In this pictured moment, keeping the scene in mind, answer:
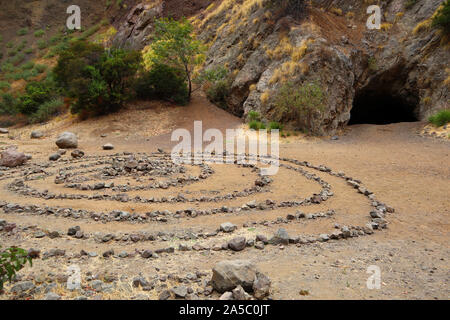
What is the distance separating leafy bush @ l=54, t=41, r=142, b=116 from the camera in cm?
1906

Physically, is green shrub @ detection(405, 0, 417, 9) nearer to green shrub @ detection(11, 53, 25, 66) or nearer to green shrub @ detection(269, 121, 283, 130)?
green shrub @ detection(269, 121, 283, 130)

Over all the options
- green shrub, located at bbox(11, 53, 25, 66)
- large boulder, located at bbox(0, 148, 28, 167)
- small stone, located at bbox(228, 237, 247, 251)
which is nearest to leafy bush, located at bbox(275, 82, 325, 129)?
large boulder, located at bbox(0, 148, 28, 167)

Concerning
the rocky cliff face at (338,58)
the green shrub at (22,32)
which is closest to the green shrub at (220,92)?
the rocky cliff face at (338,58)

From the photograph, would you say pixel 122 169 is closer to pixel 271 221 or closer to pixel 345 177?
pixel 271 221

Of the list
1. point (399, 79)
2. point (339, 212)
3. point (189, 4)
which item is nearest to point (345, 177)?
point (339, 212)

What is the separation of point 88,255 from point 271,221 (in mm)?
3262

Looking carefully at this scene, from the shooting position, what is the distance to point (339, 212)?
6.43 metres

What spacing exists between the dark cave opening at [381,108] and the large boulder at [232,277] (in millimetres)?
20422

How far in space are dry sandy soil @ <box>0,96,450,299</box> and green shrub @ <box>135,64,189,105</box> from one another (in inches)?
436

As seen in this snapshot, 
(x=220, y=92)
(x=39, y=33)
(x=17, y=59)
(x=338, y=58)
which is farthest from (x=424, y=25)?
(x=39, y=33)

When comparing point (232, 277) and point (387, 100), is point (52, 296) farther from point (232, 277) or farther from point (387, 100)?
point (387, 100)

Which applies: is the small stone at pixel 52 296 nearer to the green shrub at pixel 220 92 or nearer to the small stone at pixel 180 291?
the small stone at pixel 180 291

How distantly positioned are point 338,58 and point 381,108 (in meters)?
6.71
